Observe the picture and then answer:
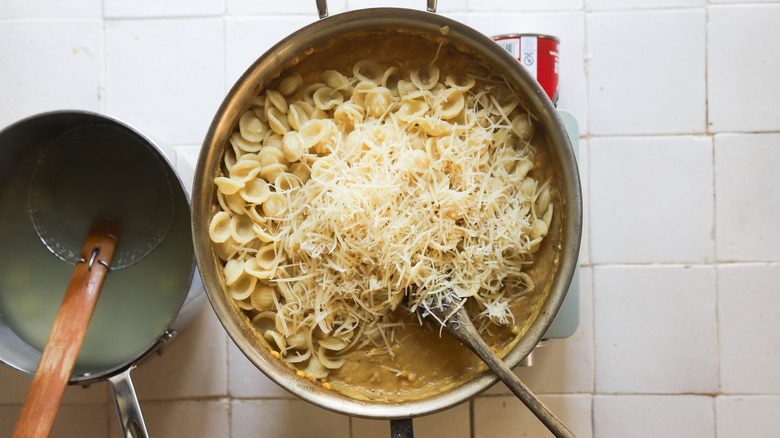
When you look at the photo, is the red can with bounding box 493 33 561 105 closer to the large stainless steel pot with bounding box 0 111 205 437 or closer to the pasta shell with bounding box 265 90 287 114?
the pasta shell with bounding box 265 90 287 114

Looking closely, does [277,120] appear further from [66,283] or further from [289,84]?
[66,283]

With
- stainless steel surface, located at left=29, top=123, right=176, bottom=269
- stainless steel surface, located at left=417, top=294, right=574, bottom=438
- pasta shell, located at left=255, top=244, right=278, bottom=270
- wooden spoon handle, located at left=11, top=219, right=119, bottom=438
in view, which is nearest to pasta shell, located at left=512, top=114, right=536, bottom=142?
stainless steel surface, located at left=417, top=294, right=574, bottom=438

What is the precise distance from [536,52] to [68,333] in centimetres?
130

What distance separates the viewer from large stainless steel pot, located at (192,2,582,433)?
1081 mm

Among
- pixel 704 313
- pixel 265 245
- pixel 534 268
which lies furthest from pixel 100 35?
pixel 704 313

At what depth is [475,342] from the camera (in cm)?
108

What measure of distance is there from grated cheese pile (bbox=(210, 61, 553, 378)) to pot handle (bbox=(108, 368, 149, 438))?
1.01ft

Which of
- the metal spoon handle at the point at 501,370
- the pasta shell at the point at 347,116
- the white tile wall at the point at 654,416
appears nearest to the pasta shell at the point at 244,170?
the pasta shell at the point at 347,116

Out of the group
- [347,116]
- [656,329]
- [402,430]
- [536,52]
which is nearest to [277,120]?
[347,116]

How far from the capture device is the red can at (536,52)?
124 centimetres

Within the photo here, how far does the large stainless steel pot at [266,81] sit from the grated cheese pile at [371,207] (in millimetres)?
45

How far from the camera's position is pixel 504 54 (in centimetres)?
109

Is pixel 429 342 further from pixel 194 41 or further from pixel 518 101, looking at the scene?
pixel 194 41

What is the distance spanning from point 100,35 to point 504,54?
3.81ft
